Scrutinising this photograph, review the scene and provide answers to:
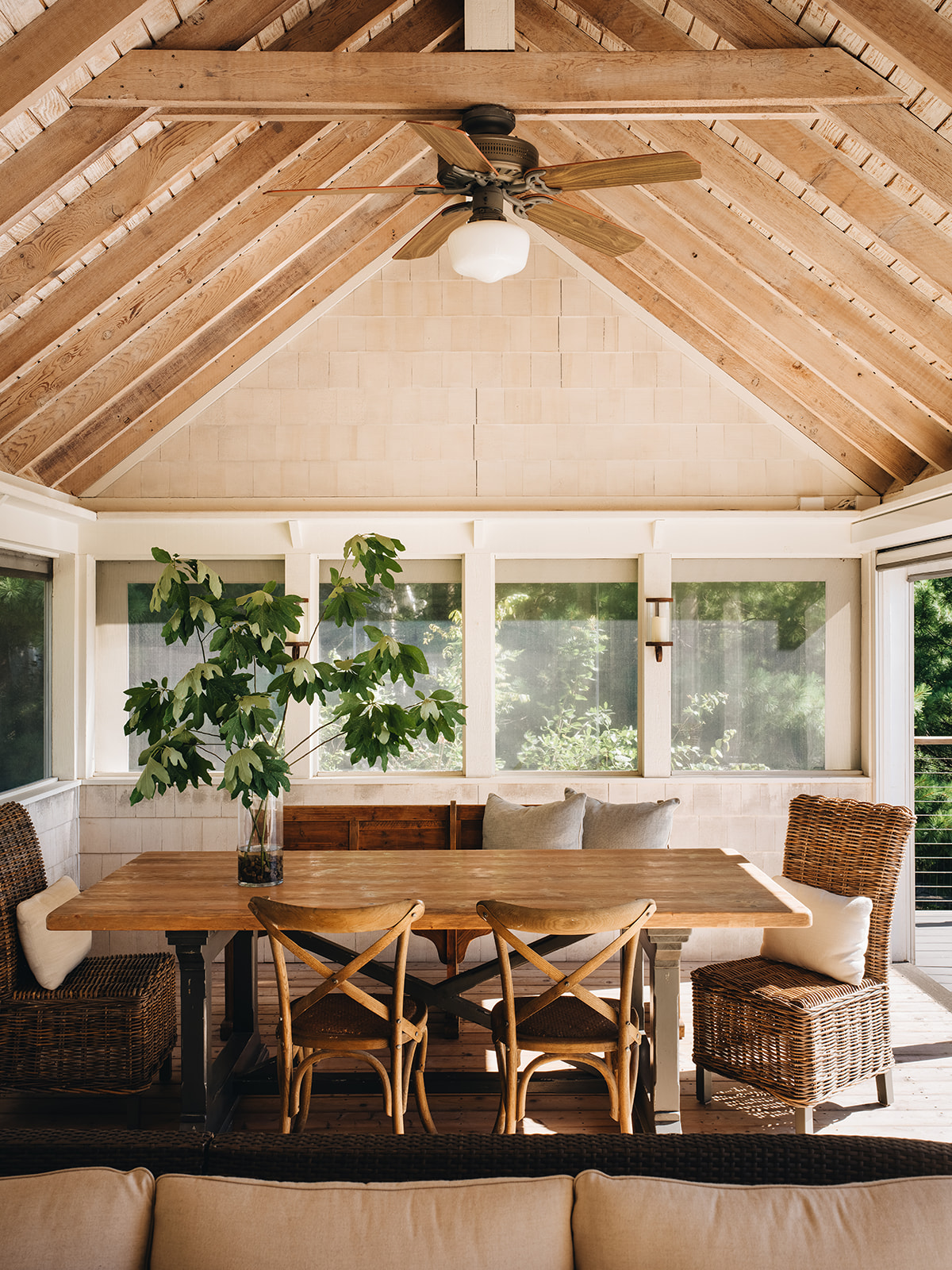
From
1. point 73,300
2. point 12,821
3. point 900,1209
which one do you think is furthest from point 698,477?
point 900,1209

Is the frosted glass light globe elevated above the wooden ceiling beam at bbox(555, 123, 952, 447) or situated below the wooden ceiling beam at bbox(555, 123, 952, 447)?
below

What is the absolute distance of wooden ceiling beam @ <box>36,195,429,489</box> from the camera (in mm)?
4906

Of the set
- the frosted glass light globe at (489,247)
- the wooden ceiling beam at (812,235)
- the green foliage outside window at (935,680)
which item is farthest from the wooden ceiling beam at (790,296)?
the green foliage outside window at (935,680)

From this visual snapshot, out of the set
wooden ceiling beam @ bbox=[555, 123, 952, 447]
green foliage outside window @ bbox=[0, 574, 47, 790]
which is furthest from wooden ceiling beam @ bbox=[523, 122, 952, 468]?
green foliage outside window @ bbox=[0, 574, 47, 790]

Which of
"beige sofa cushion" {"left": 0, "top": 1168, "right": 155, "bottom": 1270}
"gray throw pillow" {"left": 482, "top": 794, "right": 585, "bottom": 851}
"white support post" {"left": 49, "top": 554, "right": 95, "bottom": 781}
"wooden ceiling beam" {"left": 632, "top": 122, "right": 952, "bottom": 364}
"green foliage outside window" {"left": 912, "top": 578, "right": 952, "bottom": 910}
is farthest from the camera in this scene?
"green foliage outside window" {"left": 912, "top": 578, "right": 952, "bottom": 910}

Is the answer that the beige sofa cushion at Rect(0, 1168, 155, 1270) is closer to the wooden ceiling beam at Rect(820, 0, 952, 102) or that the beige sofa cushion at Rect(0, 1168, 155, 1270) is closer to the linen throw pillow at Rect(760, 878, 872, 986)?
the linen throw pillow at Rect(760, 878, 872, 986)

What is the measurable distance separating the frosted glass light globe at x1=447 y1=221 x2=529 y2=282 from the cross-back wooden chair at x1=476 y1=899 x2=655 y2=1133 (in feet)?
5.87

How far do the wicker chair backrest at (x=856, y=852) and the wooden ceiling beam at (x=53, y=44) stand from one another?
11.8 ft

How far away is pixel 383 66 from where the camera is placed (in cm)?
297

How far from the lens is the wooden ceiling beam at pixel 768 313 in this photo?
438cm

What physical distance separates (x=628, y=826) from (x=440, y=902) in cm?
182

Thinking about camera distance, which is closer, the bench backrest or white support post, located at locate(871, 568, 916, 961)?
the bench backrest

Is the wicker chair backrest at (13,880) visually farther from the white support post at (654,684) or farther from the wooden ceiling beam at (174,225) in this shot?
the white support post at (654,684)

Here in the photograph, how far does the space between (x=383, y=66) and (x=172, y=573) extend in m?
1.84
